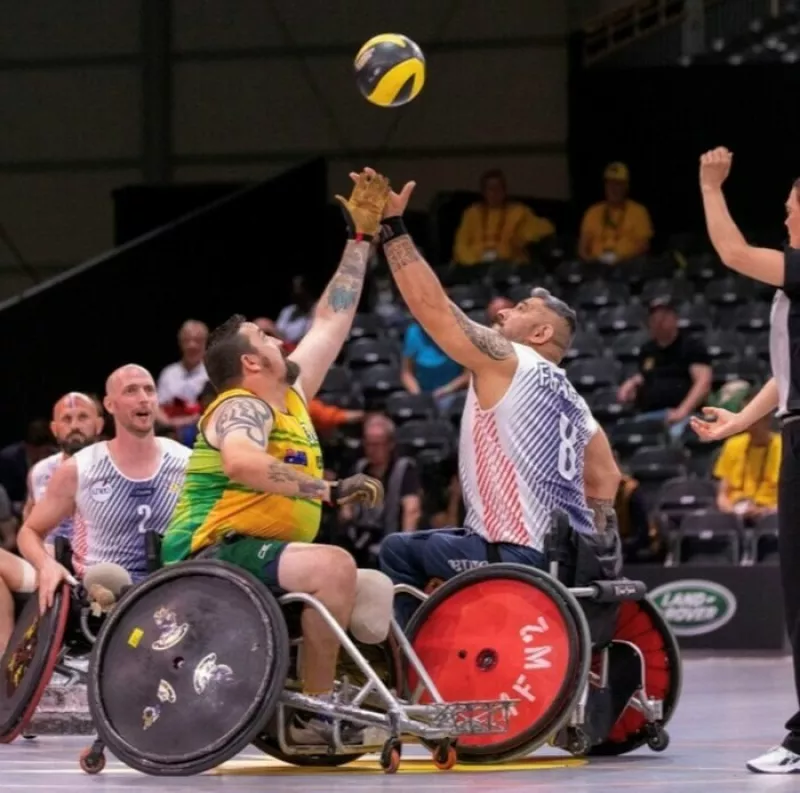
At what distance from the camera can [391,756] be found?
667cm

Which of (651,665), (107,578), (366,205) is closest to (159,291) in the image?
(107,578)

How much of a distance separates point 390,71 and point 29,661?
2.80m

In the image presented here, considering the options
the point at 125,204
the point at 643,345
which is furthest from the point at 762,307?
the point at 125,204

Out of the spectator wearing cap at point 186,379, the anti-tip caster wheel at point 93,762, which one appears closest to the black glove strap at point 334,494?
the anti-tip caster wheel at point 93,762

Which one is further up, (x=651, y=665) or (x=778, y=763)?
(x=651, y=665)

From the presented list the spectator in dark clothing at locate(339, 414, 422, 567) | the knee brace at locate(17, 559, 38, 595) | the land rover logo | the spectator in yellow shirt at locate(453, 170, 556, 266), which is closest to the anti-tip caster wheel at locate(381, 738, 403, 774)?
the knee brace at locate(17, 559, 38, 595)

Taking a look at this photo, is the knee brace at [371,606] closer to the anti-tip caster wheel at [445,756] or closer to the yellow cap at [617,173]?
the anti-tip caster wheel at [445,756]

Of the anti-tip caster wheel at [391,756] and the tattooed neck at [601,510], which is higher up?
the tattooed neck at [601,510]

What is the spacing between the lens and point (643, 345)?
16.8 meters

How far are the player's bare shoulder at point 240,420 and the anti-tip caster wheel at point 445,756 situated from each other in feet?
3.78

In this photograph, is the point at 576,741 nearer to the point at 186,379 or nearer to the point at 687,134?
the point at 186,379

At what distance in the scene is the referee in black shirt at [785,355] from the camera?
6680 mm

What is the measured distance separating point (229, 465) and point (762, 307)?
11.7m

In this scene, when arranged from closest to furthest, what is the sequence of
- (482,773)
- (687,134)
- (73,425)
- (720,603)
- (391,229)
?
1. (482,773)
2. (391,229)
3. (73,425)
4. (720,603)
5. (687,134)
